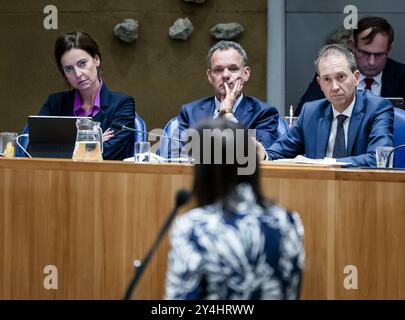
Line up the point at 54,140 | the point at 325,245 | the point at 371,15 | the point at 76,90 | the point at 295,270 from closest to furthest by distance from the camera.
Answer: the point at 295,270, the point at 325,245, the point at 54,140, the point at 76,90, the point at 371,15

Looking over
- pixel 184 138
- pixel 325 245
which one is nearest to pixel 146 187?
pixel 325 245

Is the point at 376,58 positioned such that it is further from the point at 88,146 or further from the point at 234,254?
the point at 234,254

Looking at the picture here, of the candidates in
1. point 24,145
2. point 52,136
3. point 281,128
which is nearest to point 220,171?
point 52,136

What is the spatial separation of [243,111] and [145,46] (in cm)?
208

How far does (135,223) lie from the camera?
409 cm

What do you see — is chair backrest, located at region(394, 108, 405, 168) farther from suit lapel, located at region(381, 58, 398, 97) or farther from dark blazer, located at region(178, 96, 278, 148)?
suit lapel, located at region(381, 58, 398, 97)

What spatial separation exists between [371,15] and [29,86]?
2.62m

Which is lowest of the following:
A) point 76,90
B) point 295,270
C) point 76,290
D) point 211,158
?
point 76,290

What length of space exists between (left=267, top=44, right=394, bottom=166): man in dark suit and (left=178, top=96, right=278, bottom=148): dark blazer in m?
0.31

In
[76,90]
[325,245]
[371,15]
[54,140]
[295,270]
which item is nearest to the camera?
[295,270]

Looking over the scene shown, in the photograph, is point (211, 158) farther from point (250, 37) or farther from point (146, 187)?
point (250, 37)

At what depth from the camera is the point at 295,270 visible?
2.49m

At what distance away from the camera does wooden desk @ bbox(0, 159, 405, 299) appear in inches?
155

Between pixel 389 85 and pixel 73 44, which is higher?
pixel 73 44
